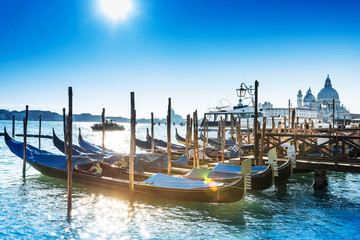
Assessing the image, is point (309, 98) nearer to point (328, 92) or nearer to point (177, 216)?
point (328, 92)

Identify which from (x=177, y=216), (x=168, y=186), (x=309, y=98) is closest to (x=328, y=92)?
(x=309, y=98)

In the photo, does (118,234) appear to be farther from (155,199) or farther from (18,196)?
(18,196)

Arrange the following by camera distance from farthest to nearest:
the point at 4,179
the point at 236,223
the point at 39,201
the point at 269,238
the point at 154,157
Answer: the point at 4,179 < the point at 154,157 < the point at 39,201 < the point at 236,223 < the point at 269,238

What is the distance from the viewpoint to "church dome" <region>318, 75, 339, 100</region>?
11575 centimetres

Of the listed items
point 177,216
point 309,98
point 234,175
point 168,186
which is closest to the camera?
point 177,216

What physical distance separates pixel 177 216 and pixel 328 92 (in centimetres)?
12298

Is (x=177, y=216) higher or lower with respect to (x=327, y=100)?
lower

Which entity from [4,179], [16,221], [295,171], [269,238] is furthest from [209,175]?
[4,179]

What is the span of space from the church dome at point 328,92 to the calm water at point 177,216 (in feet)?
383

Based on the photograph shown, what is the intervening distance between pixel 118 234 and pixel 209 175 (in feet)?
13.2

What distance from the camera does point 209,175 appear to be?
10000 millimetres

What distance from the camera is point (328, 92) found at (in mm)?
116500

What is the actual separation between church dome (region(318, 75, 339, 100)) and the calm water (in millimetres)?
116772

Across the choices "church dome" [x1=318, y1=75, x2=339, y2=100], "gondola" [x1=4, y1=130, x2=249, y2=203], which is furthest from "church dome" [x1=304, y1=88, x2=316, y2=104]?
"gondola" [x1=4, y1=130, x2=249, y2=203]
